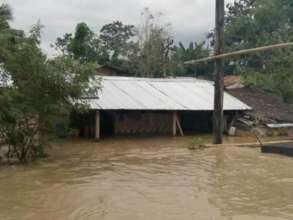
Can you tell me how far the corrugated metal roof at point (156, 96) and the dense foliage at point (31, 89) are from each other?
16.5 ft

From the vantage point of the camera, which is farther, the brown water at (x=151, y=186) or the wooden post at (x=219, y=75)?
the wooden post at (x=219, y=75)

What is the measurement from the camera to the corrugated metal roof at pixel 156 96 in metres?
20.7

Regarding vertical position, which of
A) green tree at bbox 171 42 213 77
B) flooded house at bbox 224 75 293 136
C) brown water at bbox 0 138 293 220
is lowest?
brown water at bbox 0 138 293 220

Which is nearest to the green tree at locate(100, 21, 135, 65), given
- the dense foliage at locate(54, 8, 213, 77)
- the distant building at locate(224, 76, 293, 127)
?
the dense foliage at locate(54, 8, 213, 77)

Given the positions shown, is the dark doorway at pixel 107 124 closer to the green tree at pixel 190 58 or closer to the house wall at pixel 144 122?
the house wall at pixel 144 122

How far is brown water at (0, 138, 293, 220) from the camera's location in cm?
827

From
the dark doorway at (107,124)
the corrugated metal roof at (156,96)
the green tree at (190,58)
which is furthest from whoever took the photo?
the green tree at (190,58)

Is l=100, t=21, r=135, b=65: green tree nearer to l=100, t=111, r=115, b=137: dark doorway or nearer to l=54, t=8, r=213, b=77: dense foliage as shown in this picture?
l=54, t=8, r=213, b=77: dense foliage

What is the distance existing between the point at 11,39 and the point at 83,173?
15.1 ft

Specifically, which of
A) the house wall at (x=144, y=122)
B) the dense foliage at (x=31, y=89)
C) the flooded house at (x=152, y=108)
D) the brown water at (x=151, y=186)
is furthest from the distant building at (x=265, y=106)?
the dense foliage at (x=31, y=89)

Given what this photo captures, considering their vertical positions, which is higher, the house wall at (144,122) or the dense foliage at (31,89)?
the dense foliage at (31,89)

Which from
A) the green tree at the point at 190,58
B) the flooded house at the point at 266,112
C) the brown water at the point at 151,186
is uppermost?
the green tree at the point at 190,58

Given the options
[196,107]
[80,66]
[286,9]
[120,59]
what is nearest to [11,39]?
[80,66]

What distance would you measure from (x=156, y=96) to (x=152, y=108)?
1.80 meters
